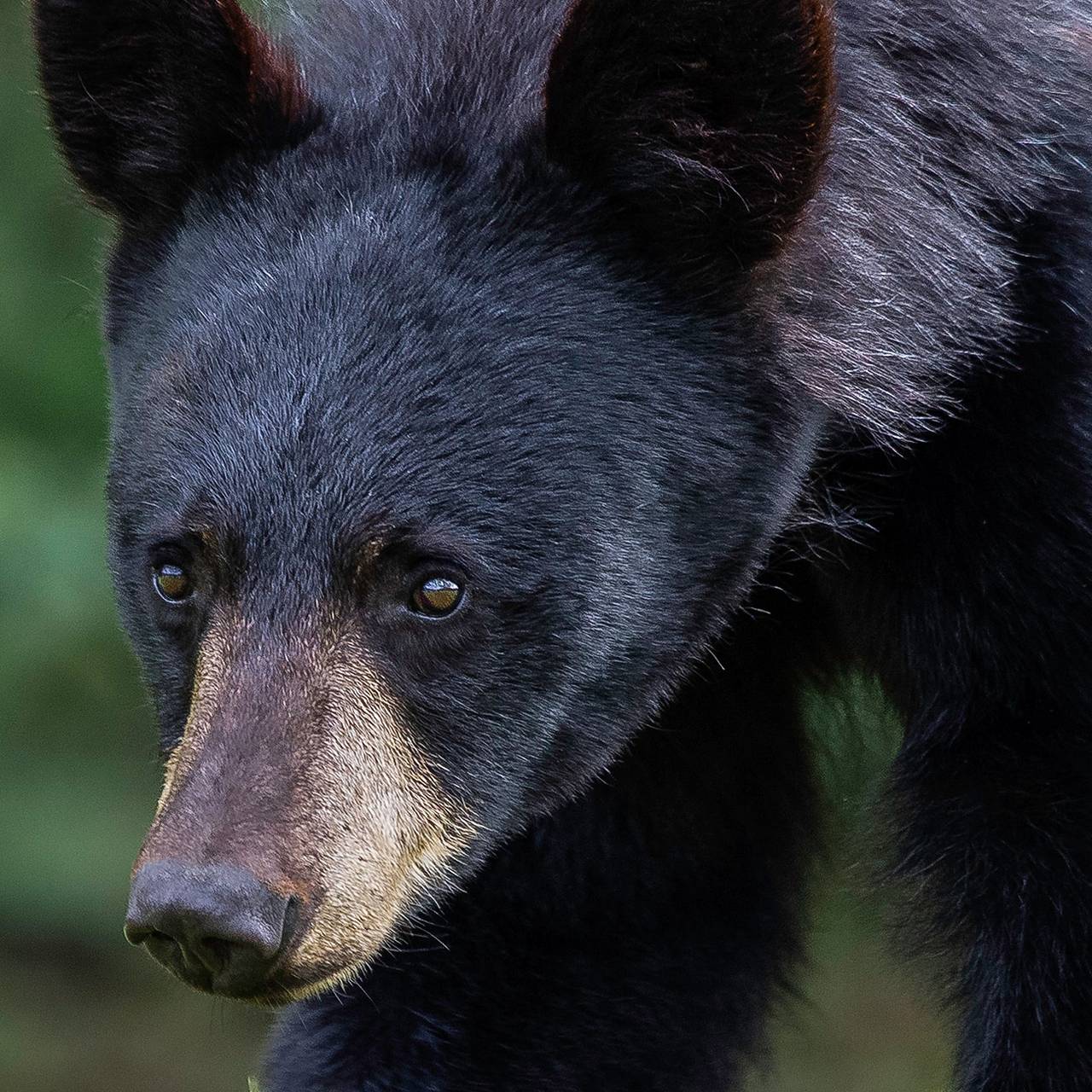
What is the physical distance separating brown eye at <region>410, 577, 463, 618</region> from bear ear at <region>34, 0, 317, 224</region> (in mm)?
908

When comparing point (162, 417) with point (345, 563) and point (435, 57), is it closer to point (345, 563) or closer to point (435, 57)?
point (345, 563)

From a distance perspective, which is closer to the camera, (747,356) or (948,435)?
(747,356)

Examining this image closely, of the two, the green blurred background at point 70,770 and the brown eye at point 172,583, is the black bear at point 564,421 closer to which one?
the brown eye at point 172,583

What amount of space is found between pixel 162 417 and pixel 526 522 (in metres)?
0.64

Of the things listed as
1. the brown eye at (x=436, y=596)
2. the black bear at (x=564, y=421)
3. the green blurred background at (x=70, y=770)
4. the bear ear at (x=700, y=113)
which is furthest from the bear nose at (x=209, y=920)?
the green blurred background at (x=70, y=770)

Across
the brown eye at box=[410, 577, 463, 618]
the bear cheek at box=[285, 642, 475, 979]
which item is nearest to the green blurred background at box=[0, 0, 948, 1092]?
the bear cheek at box=[285, 642, 475, 979]

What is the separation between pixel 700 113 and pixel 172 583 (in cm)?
117

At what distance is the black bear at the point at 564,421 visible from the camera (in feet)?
11.0

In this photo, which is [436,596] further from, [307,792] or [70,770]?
[70,770]

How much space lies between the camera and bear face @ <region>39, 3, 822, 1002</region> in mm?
3348

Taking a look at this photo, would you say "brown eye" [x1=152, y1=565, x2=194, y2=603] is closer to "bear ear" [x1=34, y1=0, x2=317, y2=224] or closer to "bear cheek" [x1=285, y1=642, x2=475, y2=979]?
"bear cheek" [x1=285, y1=642, x2=475, y2=979]

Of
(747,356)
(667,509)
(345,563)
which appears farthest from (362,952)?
(747,356)

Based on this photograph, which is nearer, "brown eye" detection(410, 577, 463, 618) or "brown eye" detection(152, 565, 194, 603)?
"brown eye" detection(410, 577, 463, 618)

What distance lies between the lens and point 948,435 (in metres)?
3.93
